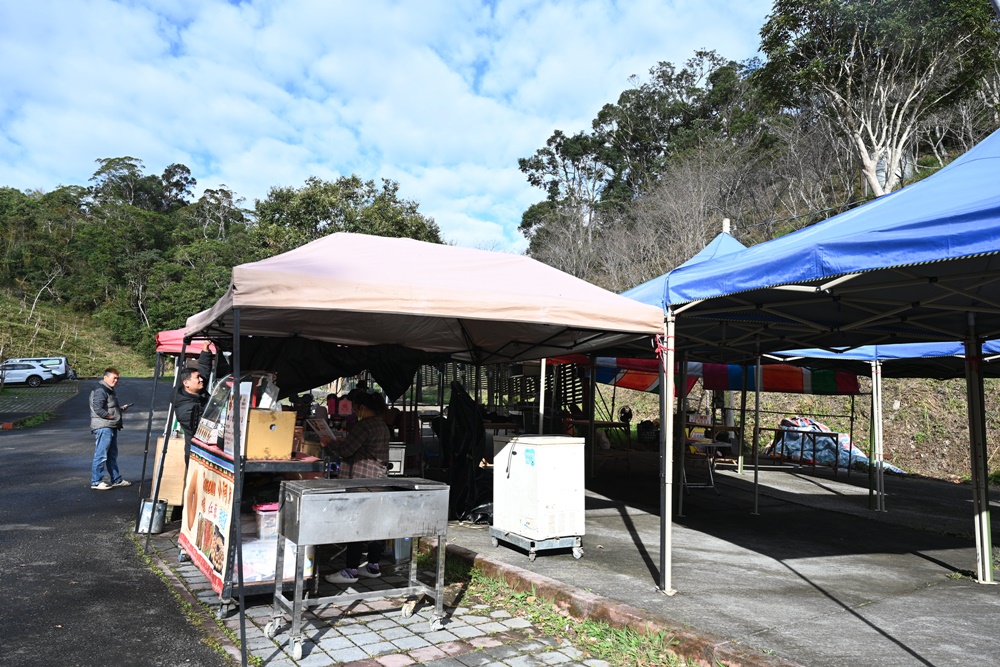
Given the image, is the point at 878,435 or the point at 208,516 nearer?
the point at 208,516

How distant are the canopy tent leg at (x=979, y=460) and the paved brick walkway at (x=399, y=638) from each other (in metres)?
4.39

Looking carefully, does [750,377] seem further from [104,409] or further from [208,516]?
[104,409]

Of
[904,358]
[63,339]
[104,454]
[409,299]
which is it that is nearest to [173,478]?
[104,454]

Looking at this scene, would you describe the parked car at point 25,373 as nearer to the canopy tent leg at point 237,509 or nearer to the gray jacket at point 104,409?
the gray jacket at point 104,409

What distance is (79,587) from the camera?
554 centimetres

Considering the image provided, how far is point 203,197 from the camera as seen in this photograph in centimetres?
7356

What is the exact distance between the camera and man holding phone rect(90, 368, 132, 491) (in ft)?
32.1

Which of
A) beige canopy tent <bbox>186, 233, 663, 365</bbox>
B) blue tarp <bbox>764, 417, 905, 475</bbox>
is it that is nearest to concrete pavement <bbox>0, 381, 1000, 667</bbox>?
beige canopy tent <bbox>186, 233, 663, 365</bbox>

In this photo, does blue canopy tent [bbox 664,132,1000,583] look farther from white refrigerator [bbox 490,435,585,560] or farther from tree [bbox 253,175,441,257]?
tree [bbox 253,175,441,257]

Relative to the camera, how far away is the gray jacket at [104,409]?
9781mm

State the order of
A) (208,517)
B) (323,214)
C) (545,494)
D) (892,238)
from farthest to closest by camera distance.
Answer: (323,214), (545,494), (208,517), (892,238)

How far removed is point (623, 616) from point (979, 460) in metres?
4.22

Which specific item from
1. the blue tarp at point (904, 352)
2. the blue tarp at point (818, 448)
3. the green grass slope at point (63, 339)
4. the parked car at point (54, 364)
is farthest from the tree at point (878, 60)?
the green grass slope at point (63, 339)

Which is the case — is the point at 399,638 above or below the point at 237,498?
below
